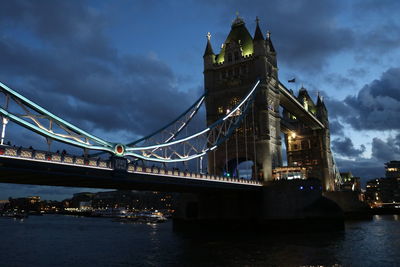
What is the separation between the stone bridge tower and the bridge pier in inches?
181

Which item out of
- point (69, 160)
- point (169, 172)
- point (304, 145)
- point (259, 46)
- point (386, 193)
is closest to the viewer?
point (69, 160)

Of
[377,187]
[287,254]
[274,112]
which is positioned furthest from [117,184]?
[377,187]

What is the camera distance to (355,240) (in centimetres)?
4159

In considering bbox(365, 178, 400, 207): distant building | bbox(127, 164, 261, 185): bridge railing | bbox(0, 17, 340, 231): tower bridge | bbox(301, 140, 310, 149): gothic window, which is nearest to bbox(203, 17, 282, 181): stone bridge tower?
bbox(0, 17, 340, 231): tower bridge

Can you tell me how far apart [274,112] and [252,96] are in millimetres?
5608

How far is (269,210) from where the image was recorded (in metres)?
53.4

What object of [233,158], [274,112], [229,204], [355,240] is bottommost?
[355,240]

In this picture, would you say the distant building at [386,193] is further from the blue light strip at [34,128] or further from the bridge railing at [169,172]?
the blue light strip at [34,128]

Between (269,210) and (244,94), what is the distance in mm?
19415

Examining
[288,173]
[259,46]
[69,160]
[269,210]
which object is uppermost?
[259,46]

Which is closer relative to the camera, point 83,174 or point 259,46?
point 83,174

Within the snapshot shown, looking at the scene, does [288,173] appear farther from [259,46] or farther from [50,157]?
[50,157]

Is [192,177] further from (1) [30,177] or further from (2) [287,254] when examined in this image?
(1) [30,177]

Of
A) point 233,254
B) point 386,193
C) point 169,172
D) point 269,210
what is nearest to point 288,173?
point 269,210
